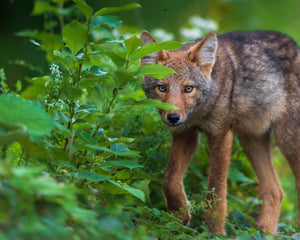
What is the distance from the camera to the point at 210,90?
485cm

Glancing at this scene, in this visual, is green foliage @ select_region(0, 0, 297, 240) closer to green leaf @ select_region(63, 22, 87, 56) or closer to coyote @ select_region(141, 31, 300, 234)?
green leaf @ select_region(63, 22, 87, 56)

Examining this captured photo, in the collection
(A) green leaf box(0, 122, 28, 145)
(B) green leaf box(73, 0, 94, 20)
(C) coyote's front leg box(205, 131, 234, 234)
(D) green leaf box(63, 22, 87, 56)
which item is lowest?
(C) coyote's front leg box(205, 131, 234, 234)

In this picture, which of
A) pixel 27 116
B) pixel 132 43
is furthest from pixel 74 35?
pixel 27 116

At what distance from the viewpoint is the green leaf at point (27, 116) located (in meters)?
2.38

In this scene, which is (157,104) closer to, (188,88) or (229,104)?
(188,88)

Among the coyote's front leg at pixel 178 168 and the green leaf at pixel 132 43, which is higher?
the green leaf at pixel 132 43

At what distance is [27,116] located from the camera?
A: 2.42 meters

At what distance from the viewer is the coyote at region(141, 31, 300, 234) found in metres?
4.66

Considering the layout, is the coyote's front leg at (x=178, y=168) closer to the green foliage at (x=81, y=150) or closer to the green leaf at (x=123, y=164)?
the green foliage at (x=81, y=150)

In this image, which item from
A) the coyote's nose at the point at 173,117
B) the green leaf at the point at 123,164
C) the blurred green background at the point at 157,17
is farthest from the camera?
the blurred green background at the point at 157,17

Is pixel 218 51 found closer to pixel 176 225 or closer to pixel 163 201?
pixel 163 201

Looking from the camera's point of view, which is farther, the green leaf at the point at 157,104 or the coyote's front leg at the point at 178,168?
the coyote's front leg at the point at 178,168

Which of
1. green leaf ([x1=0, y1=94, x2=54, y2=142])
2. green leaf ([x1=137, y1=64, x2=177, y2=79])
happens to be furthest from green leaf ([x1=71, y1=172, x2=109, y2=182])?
green leaf ([x1=137, y1=64, x2=177, y2=79])

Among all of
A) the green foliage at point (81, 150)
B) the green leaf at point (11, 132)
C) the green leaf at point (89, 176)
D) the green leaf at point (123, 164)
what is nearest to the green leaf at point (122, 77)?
the green foliage at point (81, 150)
